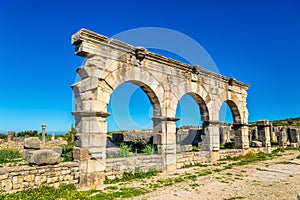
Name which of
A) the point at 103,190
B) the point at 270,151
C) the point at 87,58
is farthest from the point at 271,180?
the point at 270,151

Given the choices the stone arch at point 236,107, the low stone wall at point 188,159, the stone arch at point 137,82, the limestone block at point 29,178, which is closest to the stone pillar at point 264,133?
the stone arch at point 236,107

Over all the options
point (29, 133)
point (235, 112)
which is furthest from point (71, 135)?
point (29, 133)

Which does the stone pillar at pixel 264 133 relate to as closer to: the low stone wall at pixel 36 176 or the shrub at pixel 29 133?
the low stone wall at pixel 36 176

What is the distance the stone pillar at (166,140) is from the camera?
27.8ft

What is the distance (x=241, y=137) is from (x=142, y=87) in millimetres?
6832

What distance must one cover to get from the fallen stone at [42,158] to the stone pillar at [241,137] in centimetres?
968

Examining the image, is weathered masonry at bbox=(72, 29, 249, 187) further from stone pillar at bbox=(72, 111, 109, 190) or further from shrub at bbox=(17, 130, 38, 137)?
shrub at bbox=(17, 130, 38, 137)

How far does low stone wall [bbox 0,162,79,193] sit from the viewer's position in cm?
494

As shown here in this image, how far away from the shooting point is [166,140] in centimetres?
859

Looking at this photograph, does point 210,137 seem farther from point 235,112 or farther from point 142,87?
point 142,87

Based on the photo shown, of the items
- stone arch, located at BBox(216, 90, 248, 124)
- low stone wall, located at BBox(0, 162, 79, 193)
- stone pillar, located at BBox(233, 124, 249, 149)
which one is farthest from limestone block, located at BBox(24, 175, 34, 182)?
stone pillar, located at BBox(233, 124, 249, 149)

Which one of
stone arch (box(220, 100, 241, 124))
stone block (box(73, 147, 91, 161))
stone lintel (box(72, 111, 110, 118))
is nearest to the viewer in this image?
stone block (box(73, 147, 91, 161))

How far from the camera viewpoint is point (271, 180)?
650cm

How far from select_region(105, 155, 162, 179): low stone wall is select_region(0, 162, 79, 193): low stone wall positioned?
1069 mm
